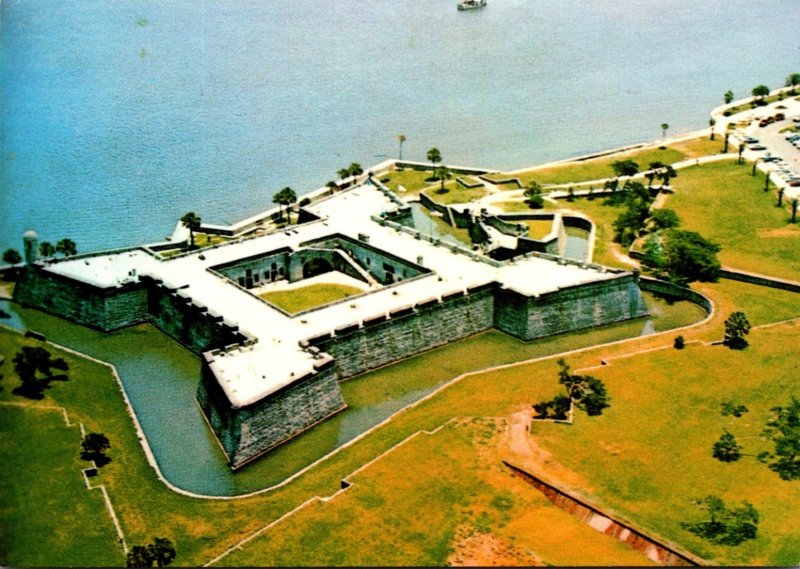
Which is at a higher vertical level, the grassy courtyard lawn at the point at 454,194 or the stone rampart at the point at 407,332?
the grassy courtyard lawn at the point at 454,194

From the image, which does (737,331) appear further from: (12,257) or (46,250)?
(46,250)

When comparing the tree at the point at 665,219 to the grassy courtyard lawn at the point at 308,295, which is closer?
the grassy courtyard lawn at the point at 308,295

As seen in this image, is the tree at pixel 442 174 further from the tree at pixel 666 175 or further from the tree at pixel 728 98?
the tree at pixel 728 98

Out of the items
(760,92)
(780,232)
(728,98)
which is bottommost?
(780,232)

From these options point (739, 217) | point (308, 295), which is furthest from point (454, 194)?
point (308, 295)

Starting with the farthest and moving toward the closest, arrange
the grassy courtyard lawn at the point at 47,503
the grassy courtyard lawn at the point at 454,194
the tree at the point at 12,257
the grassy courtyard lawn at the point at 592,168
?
the grassy courtyard lawn at the point at 592,168 → the grassy courtyard lawn at the point at 454,194 → the tree at the point at 12,257 → the grassy courtyard lawn at the point at 47,503

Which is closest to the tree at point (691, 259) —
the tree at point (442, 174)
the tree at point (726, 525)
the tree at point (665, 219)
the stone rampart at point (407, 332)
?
the tree at point (665, 219)
